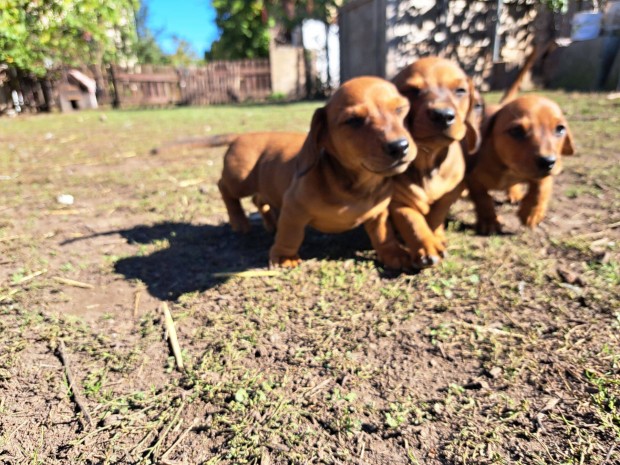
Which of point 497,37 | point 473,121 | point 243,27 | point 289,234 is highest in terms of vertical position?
point 243,27

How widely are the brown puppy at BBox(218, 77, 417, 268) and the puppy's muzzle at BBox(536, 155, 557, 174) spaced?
94 cm

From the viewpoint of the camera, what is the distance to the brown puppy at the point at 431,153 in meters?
2.46

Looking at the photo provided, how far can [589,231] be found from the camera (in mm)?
3186

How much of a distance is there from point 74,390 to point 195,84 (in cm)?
1943

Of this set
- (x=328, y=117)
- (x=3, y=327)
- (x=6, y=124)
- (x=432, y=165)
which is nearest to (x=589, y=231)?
(x=432, y=165)

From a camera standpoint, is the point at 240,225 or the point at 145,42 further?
the point at 145,42

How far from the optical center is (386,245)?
2.81 m

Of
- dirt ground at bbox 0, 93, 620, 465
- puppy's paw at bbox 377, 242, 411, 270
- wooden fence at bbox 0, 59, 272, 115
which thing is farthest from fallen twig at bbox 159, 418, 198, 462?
wooden fence at bbox 0, 59, 272, 115

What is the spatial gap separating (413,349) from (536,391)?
0.51 meters

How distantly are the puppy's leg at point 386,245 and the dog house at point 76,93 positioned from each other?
57.7 feet

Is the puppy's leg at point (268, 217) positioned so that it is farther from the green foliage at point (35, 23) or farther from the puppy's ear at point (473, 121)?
the green foliage at point (35, 23)

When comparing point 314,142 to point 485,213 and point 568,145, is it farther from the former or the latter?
point 568,145

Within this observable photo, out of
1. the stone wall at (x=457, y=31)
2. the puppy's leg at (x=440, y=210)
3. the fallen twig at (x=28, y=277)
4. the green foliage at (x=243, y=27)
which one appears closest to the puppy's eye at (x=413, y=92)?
the puppy's leg at (x=440, y=210)

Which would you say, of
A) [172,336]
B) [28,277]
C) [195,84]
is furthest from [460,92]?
[195,84]
